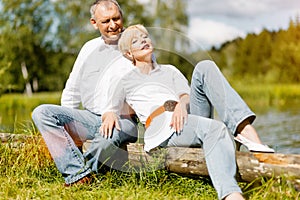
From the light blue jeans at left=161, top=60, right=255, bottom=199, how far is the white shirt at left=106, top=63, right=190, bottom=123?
0.13 metres

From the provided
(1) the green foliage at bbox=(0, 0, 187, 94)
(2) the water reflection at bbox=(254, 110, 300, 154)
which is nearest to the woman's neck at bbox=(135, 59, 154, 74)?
(2) the water reflection at bbox=(254, 110, 300, 154)

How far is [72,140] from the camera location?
2.94 m

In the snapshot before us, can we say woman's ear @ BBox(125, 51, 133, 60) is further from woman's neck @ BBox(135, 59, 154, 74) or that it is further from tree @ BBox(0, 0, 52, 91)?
tree @ BBox(0, 0, 52, 91)

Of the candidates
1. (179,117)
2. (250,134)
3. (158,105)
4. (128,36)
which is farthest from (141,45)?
(250,134)

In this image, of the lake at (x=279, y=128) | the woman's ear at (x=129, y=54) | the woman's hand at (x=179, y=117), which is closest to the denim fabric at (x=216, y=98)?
the woman's hand at (x=179, y=117)

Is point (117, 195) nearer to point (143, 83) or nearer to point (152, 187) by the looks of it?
point (152, 187)

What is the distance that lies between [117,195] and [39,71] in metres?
25.5

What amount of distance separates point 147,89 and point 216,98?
39 centimetres

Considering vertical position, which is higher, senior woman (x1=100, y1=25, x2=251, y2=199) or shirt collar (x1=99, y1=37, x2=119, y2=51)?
shirt collar (x1=99, y1=37, x2=119, y2=51)

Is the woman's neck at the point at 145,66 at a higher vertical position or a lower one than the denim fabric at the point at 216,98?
higher

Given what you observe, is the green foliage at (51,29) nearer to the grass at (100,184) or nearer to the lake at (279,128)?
the lake at (279,128)

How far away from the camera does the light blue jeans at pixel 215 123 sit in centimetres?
243

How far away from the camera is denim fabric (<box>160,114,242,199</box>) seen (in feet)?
7.84

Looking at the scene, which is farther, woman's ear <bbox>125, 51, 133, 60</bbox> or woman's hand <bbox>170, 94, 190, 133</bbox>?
woman's ear <bbox>125, 51, 133, 60</bbox>
